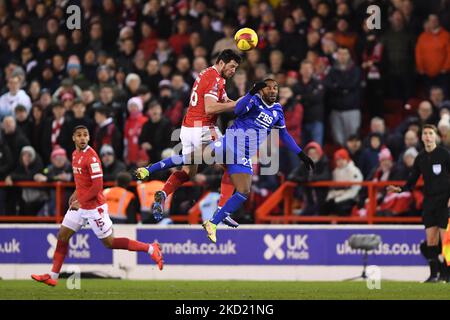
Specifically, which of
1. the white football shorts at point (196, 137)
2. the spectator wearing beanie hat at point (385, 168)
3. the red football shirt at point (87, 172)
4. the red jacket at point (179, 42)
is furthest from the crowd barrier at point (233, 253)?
the red jacket at point (179, 42)

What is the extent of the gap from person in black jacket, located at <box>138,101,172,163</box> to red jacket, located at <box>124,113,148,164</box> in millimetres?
195

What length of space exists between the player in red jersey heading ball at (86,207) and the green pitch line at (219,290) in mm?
586

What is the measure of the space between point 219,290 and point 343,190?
16.1ft

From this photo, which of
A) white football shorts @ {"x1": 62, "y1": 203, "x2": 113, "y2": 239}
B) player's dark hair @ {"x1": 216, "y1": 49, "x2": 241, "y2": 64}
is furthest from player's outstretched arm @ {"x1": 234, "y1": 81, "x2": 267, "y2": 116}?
white football shorts @ {"x1": 62, "y1": 203, "x2": 113, "y2": 239}

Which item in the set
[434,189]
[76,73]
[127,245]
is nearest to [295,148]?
[127,245]

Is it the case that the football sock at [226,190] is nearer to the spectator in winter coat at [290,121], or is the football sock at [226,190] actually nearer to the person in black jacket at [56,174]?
the spectator in winter coat at [290,121]

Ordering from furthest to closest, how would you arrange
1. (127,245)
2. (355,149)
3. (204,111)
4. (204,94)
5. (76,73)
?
(76,73), (355,149), (127,245), (204,111), (204,94)

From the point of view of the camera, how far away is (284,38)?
2533 centimetres

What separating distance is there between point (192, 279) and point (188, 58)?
5386 mm

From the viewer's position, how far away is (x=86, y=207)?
18641 millimetres

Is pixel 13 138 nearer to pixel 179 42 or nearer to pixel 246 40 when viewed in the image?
pixel 179 42

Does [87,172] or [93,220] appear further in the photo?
[93,220]

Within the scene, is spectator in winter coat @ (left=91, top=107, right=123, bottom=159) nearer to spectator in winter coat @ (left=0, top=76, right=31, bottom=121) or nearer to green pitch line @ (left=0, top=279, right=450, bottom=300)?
spectator in winter coat @ (left=0, top=76, right=31, bottom=121)

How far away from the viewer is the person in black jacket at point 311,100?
78.6 ft
